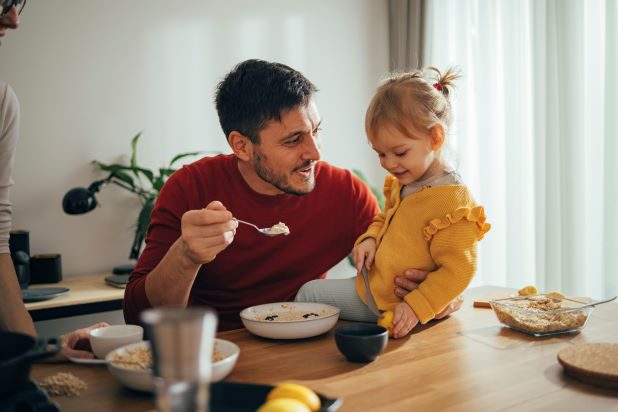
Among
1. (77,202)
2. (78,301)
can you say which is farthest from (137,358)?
Answer: (77,202)

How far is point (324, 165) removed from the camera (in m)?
2.21

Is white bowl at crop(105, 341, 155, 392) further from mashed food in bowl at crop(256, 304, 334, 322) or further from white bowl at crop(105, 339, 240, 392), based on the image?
mashed food in bowl at crop(256, 304, 334, 322)

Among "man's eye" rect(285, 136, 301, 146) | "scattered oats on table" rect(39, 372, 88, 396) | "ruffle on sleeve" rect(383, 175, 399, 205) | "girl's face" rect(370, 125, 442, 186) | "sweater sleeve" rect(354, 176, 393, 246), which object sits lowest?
"scattered oats on table" rect(39, 372, 88, 396)

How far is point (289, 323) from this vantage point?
136cm

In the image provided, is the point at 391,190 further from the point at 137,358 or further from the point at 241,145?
the point at 137,358

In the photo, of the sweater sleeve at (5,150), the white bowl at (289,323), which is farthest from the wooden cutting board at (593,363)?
the sweater sleeve at (5,150)

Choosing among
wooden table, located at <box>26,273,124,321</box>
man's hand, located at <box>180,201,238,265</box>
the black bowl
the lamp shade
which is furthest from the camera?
the lamp shade

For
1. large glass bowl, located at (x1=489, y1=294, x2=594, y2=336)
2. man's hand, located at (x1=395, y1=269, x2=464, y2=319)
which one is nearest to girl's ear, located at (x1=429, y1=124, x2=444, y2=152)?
man's hand, located at (x1=395, y1=269, x2=464, y2=319)

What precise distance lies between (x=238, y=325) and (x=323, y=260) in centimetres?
38

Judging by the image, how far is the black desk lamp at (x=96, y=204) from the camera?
2895mm

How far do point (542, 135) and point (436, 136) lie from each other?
6.36 ft

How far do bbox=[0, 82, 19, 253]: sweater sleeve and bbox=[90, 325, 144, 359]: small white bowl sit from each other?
1.73ft

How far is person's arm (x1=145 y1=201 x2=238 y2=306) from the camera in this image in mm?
1467

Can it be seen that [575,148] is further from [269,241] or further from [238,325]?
[238,325]
